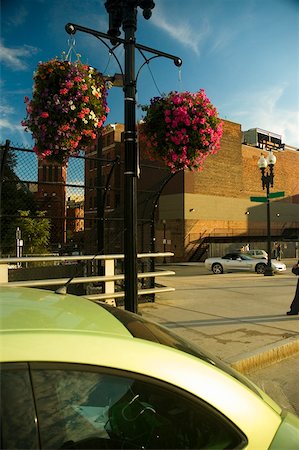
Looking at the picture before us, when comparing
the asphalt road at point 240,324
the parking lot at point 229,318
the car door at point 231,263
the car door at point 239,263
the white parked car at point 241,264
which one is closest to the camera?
the asphalt road at point 240,324

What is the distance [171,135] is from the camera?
5457 millimetres

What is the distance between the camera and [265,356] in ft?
17.2

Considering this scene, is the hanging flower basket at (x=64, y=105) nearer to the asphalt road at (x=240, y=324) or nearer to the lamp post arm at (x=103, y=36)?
the lamp post arm at (x=103, y=36)

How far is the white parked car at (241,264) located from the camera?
22.2 meters

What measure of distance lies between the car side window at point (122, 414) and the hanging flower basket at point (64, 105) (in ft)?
12.2

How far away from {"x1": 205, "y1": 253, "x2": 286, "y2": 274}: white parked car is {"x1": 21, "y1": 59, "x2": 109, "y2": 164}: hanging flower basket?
61.7 ft

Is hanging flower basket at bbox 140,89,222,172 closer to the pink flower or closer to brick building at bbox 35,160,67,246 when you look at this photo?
the pink flower

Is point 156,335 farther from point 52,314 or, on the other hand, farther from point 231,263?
point 231,263

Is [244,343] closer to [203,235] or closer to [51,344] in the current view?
[51,344]

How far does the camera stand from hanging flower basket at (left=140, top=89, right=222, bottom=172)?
5.46m

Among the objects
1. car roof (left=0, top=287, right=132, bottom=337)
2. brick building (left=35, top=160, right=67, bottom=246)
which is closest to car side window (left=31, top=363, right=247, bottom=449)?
car roof (left=0, top=287, right=132, bottom=337)

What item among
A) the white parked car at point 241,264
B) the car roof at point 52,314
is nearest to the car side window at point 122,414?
the car roof at point 52,314

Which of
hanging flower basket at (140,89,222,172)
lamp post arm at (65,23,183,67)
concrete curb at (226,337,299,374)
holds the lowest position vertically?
concrete curb at (226,337,299,374)

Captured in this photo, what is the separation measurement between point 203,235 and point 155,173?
31.5 feet
